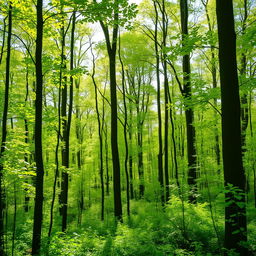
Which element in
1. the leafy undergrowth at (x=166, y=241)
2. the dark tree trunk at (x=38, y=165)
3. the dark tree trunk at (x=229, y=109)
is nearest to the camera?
the dark tree trunk at (x=229, y=109)

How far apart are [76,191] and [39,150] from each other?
12532 millimetres

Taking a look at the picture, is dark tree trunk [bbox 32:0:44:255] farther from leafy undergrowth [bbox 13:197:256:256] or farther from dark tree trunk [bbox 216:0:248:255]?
dark tree trunk [bbox 216:0:248:255]

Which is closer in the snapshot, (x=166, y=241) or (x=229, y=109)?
(x=229, y=109)

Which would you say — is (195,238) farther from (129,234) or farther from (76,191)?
(76,191)

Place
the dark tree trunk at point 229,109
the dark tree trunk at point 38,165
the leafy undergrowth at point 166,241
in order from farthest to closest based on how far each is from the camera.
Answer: the dark tree trunk at point 38,165 < the leafy undergrowth at point 166,241 < the dark tree trunk at point 229,109

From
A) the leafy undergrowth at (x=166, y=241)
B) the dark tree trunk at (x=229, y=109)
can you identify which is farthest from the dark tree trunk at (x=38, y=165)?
the dark tree trunk at (x=229, y=109)

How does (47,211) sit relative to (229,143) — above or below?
below

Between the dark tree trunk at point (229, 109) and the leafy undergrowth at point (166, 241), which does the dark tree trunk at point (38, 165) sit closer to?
the leafy undergrowth at point (166, 241)

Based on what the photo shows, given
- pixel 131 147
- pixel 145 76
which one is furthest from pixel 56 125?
pixel 145 76

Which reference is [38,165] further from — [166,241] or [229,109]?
[229,109]

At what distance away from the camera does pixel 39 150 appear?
5.46m

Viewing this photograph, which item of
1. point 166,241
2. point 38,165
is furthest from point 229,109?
point 38,165

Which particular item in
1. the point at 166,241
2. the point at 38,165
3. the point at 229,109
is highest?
the point at 229,109

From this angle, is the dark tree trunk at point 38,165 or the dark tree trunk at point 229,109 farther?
the dark tree trunk at point 38,165
